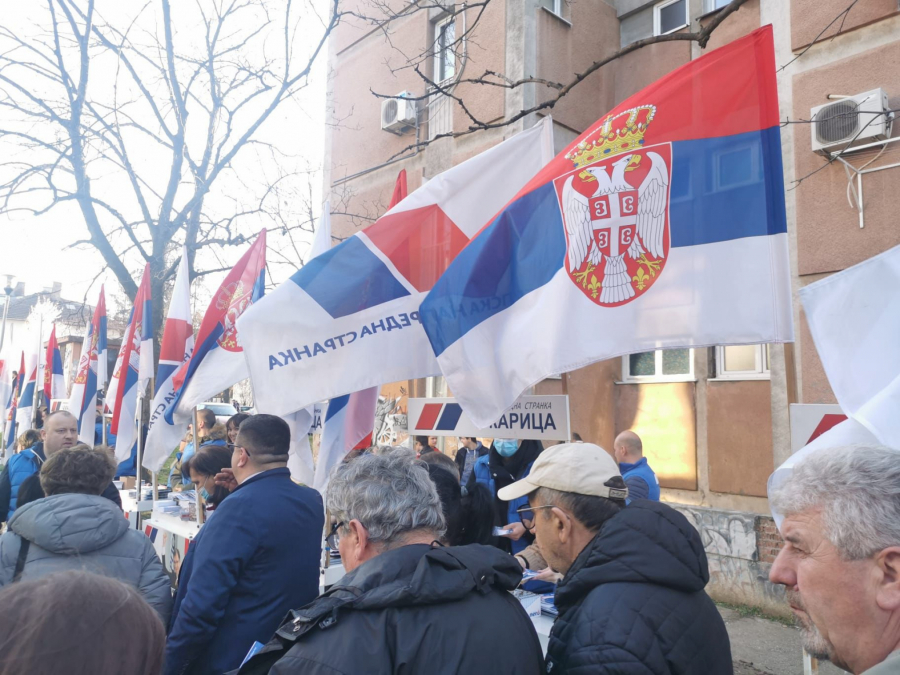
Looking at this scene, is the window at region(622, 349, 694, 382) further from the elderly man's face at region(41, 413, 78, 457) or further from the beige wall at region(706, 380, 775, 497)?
the elderly man's face at region(41, 413, 78, 457)

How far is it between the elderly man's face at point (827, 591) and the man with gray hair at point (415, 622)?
0.69 meters

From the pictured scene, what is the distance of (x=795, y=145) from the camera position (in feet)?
23.4

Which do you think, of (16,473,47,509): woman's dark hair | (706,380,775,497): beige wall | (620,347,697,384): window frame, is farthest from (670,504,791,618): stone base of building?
(16,473,47,509): woman's dark hair

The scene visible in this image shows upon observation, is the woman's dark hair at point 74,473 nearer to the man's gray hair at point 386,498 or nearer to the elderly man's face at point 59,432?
the man's gray hair at point 386,498

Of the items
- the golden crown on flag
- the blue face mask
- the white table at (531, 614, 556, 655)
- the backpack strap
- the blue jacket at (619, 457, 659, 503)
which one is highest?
the golden crown on flag

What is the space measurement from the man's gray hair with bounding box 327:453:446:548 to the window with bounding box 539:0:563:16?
9.15 meters

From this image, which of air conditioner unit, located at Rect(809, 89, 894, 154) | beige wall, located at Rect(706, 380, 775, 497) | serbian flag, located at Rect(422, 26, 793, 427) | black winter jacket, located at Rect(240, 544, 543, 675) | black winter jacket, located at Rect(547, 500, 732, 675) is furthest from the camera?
beige wall, located at Rect(706, 380, 775, 497)

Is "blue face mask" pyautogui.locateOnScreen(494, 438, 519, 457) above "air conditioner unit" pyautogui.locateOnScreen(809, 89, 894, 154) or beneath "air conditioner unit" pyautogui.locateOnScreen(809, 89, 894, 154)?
beneath

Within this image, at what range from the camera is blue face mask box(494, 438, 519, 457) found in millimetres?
6680

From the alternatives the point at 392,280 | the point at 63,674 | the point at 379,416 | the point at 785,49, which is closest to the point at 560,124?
the point at 785,49

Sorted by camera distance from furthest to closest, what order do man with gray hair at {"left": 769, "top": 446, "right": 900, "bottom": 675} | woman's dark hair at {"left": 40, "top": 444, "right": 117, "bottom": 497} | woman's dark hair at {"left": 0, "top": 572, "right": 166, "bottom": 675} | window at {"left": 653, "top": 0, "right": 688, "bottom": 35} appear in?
window at {"left": 653, "top": 0, "right": 688, "bottom": 35}, woman's dark hair at {"left": 40, "top": 444, "right": 117, "bottom": 497}, man with gray hair at {"left": 769, "top": 446, "right": 900, "bottom": 675}, woman's dark hair at {"left": 0, "top": 572, "right": 166, "bottom": 675}

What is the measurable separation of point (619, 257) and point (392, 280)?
1717 millimetres

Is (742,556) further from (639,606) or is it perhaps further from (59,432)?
(59,432)

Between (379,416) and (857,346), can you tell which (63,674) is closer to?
(857,346)
